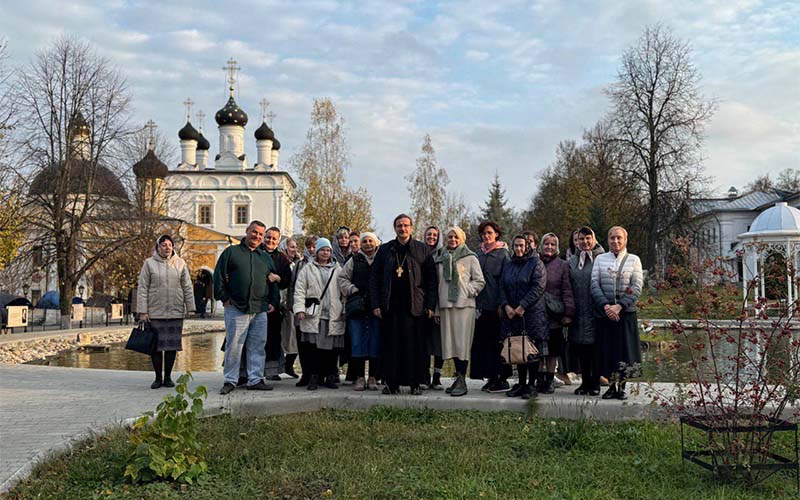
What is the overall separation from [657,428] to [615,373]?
998mm

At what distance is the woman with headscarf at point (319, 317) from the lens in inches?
317

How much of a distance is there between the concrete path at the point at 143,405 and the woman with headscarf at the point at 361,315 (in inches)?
15.4

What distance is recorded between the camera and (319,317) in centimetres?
812

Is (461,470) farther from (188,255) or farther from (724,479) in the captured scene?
(188,255)

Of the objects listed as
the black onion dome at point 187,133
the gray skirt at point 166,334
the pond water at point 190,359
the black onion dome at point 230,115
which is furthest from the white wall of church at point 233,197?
the gray skirt at point 166,334

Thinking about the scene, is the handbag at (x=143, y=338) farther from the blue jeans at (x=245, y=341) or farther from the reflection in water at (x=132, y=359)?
→ the reflection in water at (x=132, y=359)

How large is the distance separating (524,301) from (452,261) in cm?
93

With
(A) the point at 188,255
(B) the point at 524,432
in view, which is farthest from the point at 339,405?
(A) the point at 188,255

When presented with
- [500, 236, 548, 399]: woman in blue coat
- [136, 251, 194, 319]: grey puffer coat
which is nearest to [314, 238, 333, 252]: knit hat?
[136, 251, 194, 319]: grey puffer coat

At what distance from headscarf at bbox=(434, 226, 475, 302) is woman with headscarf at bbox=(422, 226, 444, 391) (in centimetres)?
18

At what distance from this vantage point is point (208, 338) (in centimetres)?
2141

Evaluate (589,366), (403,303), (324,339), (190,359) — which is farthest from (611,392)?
(190,359)

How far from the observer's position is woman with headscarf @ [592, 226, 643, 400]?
6.95 m

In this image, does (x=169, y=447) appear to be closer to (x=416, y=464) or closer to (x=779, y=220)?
(x=416, y=464)
